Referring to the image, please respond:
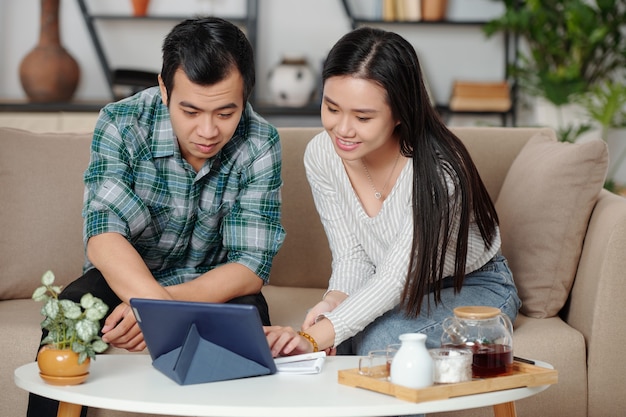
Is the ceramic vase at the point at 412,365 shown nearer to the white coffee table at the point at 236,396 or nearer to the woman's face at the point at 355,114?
the white coffee table at the point at 236,396

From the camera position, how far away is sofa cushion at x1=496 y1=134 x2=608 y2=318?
220 centimetres

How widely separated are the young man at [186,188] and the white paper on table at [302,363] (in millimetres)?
406

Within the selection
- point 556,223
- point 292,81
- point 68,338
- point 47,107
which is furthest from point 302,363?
point 47,107

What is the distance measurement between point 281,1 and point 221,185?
3.06 m

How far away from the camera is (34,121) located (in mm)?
4590

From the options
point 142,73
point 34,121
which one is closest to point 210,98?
point 142,73

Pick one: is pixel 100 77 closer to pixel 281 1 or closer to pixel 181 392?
pixel 281 1

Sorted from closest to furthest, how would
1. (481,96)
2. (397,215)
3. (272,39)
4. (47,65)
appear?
(397,215) < (47,65) < (481,96) < (272,39)

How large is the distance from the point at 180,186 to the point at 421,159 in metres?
0.58

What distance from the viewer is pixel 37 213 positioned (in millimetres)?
2441

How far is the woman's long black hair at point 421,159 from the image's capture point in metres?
1.83

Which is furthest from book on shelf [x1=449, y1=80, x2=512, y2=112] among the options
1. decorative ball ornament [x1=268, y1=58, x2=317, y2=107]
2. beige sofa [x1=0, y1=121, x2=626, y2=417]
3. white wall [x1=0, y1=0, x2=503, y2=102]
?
beige sofa [x1=0, y1=121, x2=626, y2=417]

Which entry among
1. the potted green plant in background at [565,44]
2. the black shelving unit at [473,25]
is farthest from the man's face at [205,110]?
the black shelving unit at [473,25]

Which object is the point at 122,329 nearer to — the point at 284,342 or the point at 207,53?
the point at 284,342
